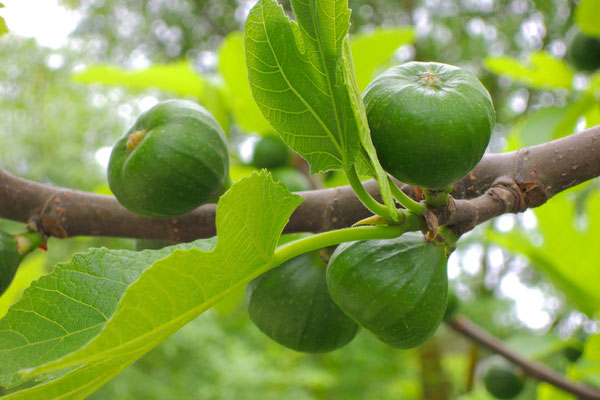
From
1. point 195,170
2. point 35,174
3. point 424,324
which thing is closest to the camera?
point 424,324

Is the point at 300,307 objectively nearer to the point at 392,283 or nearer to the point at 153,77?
the point at 392,283

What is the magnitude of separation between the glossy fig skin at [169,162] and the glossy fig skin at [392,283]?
0.99 feet

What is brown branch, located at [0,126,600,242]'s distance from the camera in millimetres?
853

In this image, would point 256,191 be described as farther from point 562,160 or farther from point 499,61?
point 499,61

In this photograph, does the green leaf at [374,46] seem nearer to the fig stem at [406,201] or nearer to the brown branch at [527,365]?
the brown branch at [527,365]

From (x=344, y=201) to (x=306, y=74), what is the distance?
350 millimetres

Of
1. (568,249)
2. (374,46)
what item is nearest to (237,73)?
(374,46)

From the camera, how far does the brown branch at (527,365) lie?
1.98m

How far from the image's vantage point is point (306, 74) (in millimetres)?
664

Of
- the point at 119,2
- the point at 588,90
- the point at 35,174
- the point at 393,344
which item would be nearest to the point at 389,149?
the point at 393,344

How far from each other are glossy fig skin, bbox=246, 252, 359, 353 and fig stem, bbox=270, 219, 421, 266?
0.96 ft

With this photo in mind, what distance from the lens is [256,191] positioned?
0.63 m

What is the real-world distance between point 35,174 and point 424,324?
615 cm

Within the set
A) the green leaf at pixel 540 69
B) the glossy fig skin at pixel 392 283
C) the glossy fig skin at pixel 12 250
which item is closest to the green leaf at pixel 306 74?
the glossy fig skin at pixel 392 283
